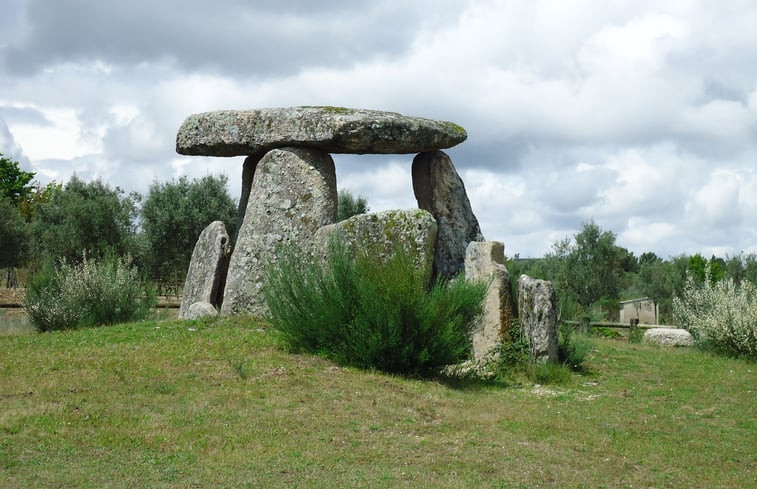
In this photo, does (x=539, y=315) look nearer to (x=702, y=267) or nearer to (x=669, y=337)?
(x=669, y=337)

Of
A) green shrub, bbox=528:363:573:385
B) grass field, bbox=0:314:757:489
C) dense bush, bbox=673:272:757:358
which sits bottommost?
grass field, bbox=0:314:757:489

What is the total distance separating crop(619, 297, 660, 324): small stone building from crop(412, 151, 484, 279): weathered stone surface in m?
19.1

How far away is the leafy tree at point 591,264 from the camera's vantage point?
31.5m

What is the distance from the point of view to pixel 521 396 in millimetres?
12172

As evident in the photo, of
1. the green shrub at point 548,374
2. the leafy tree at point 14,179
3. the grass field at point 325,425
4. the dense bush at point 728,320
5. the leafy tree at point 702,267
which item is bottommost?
the grass field at point 325,425

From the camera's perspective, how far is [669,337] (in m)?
20.8

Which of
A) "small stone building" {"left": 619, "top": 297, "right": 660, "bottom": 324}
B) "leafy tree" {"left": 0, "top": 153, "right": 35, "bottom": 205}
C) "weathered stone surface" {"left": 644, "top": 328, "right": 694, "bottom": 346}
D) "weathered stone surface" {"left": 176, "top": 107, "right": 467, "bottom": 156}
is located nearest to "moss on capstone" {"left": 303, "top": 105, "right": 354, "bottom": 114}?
"weathered stone surface" {"left": 176, "top": 107, "right": 467, "bottom": 156}

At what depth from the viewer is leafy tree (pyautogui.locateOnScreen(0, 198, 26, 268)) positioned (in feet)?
119

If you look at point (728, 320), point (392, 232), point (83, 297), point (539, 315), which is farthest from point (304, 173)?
point (728, 320)

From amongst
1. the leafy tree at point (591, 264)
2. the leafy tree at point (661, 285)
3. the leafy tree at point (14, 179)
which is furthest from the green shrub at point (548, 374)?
the leafy tree at point (14, 179)

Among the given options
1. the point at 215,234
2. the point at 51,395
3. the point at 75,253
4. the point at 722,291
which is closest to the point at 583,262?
the point at 722,291

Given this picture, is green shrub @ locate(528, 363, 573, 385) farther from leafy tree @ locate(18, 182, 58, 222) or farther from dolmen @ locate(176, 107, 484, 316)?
leafy tree @ locate(18, 182, 58, 222)

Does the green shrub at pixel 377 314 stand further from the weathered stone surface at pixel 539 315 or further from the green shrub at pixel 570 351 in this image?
the green shrub at pixel 570 351

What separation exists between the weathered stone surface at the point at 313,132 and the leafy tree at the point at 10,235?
20984 millimetres
